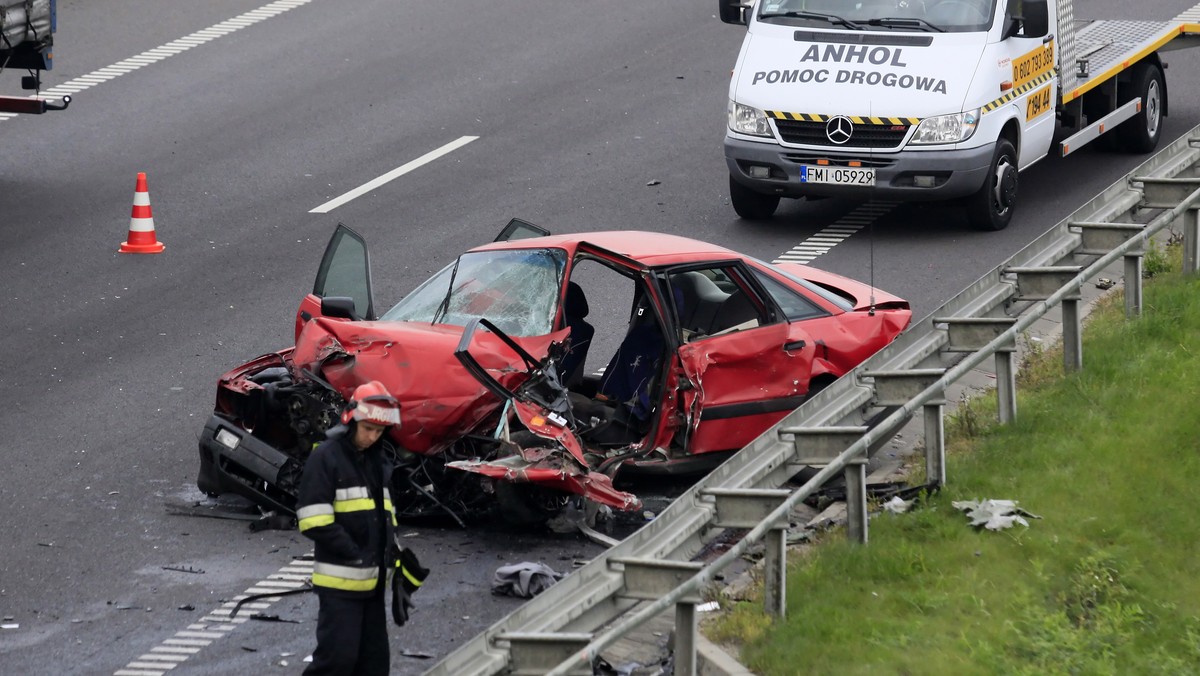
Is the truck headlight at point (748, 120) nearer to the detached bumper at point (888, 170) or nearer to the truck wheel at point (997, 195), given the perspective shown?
the detached bumper at point (888, 170)

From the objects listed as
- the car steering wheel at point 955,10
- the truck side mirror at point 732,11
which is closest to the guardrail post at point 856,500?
the car steering wheel at point 955,10

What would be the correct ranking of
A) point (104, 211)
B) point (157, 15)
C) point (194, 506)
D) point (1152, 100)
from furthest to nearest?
1. point (157, 15)
2. point (1152, 100)
3. point (104, 211)
4. point (194, 506)

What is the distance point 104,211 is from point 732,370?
8.07 m

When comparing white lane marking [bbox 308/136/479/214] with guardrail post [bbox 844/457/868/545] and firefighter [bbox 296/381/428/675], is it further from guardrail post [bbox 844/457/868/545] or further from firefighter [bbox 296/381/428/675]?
firefighter [bbox 296/381/428/675]

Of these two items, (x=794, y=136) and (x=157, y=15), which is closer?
(x=794, y=136)

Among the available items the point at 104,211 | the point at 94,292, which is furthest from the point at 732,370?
the point at 104,211

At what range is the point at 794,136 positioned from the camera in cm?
1496

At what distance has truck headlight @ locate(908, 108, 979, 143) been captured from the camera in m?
14.7

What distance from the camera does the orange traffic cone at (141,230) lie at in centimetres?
1520

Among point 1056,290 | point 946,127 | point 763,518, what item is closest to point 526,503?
point 763,518

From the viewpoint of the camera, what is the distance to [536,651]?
682cm

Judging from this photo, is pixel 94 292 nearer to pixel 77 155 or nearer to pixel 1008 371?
pixel 77 155

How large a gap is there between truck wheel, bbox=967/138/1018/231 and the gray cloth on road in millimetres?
7345

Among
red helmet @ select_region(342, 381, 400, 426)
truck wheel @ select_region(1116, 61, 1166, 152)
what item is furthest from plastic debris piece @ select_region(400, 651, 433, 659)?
truck wheel @ select_region(1116, 61, 1166, 152)
